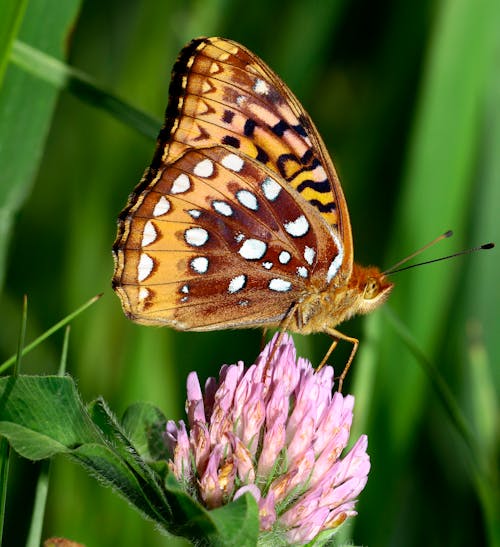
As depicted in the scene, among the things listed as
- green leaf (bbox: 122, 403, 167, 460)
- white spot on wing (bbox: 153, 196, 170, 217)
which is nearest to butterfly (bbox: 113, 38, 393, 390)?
white spot on wing (bbox: 153, 196, 170, 217)

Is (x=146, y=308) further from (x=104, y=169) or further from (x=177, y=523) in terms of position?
(x=104, y=169)

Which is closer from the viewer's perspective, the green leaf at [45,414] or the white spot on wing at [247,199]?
the green leaf at [45,414]

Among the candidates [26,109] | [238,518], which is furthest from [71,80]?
[238,518]

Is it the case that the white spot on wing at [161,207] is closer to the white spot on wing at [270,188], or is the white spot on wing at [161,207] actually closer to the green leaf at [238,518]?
the white spot on wing at [270,188]

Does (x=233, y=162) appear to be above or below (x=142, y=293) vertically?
above

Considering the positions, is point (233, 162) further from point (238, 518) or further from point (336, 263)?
point (238, 518)

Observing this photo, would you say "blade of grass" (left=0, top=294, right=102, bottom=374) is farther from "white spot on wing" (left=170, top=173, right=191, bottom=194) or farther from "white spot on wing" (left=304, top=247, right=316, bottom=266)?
"white spot on wing" (left=304, top=247, right=316, bottom=266)

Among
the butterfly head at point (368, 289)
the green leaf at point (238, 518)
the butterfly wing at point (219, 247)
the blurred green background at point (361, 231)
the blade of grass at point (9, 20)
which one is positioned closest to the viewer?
the green leaf at point (238, 518)

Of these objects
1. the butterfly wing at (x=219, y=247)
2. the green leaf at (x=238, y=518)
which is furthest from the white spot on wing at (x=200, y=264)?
the green leaf at (x=238, y=518)
